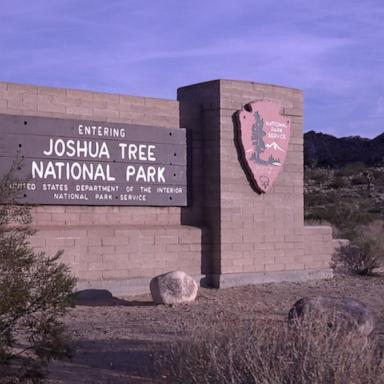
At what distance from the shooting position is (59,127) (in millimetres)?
15133

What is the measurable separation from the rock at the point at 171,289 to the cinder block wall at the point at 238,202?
2.16 m

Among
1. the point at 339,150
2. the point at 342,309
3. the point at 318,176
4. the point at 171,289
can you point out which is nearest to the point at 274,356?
the point at 342,309

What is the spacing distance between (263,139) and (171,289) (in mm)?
4451

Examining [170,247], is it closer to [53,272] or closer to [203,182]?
[203,182]

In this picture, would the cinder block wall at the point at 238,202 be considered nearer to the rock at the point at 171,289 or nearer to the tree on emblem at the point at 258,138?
the tree on emblem at the point at 258,138

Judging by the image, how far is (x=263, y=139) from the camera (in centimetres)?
1762

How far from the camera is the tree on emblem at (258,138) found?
1739 cm

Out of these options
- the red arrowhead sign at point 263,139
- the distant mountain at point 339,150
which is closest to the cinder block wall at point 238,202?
the red arrowhead sign at point 263,139

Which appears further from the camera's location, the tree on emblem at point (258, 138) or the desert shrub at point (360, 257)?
the desert shrub at point (360, 257)

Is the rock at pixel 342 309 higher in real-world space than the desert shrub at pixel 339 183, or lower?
lower

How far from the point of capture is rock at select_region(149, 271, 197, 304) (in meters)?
14.5

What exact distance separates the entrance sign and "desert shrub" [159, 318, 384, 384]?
7190 millimetres

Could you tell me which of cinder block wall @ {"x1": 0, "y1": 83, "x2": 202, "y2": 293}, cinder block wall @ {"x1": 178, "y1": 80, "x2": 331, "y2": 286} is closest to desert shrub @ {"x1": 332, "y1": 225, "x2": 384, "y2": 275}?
cinder block wall @ {"x1": 178, "y1": 80, "x2": 331, "y2": 286}

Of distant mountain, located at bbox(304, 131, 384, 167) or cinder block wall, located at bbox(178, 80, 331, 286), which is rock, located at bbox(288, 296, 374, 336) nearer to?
cinder block wall, located at bbox(178, 80, 331, 286)
